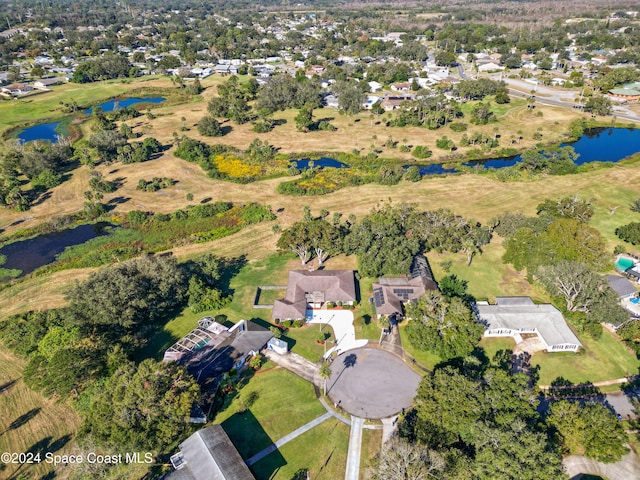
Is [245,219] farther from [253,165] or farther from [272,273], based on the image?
[253,165]

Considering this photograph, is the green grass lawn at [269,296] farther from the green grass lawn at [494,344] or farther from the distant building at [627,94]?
the distant building at [627,94]

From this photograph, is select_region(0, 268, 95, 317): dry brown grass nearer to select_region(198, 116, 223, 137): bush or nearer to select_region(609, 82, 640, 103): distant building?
select_region(198, 116, 223, 137): bush

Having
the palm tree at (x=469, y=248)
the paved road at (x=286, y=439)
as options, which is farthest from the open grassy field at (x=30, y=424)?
the palm tree at (x=469, y=248)

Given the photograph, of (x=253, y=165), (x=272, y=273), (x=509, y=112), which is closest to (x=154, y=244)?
(x=272, y=273)

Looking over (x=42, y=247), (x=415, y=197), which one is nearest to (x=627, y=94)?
(x=415, y=197)

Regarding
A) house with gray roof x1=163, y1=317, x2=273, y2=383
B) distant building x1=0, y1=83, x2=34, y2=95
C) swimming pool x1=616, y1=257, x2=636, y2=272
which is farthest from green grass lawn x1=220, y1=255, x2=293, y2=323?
distant building x1=0, y1=83, x2=34, y2=95

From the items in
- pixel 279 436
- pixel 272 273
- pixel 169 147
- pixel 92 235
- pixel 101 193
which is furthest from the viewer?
pixel 169 147
